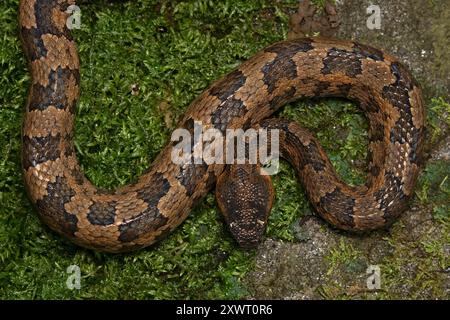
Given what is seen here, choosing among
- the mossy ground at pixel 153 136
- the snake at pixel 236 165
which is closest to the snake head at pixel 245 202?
the snake at pixel 236 165

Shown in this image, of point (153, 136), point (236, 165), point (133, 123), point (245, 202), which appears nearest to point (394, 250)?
point (245, 202)

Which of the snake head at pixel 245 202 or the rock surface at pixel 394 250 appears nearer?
the snake head at pixel 245 202

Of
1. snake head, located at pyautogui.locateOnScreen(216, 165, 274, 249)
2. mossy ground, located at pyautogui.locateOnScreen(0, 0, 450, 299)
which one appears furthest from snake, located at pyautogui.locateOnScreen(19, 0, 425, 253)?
mossy ground, located at pyautogui.locateOnScreen(0, 0, 450, 299)

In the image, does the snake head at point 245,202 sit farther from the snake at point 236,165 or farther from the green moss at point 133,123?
the green moss at point 133,123

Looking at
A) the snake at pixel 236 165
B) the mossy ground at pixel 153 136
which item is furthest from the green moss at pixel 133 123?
the snake at pixel 236 165

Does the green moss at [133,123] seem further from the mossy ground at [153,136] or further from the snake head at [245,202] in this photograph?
the snake head at [245,202]
